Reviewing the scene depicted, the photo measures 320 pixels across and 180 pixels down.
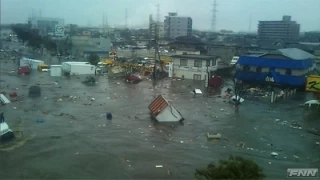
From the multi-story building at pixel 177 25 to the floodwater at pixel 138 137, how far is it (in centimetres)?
2275

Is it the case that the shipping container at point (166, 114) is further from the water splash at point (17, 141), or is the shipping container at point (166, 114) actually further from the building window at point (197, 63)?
the building window at point (197, 63)

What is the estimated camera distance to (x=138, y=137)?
4.61 metres

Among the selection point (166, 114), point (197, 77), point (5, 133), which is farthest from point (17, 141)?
point (197, 77)

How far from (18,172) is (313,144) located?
3572mm

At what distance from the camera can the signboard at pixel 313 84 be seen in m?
8.80

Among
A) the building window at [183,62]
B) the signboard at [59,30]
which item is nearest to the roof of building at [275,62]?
the building window at [183,62]

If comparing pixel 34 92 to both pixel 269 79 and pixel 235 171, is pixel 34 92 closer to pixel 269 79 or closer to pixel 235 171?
pixel 269 79

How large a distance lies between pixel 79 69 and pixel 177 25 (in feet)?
67.4

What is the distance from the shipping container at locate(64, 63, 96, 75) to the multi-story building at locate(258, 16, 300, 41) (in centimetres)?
1585

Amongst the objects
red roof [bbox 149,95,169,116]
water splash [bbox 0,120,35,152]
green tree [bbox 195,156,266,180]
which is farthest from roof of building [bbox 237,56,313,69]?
green tree [bbox 195,156,266,180]

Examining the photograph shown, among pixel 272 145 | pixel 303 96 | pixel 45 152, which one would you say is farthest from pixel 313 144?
pixel 303 96

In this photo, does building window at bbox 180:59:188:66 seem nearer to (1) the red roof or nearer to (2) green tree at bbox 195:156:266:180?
(1) the red roof

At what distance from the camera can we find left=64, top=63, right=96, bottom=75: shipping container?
430 inches

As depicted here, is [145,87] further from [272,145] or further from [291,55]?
[272,145]
